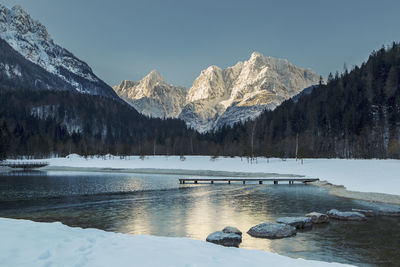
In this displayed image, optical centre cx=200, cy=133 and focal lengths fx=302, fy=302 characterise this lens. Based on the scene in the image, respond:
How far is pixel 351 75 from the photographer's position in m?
170

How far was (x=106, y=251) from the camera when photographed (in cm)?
1102

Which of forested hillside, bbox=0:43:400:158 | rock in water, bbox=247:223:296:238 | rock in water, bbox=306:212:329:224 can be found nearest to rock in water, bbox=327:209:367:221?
rock in water, bbox=306:212:329:224

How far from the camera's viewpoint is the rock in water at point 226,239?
17297 mm

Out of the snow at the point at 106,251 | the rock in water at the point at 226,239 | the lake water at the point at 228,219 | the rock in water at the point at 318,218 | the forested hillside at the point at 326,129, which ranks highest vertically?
the forested hillside at the point at 326,129

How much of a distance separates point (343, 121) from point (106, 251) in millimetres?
139155

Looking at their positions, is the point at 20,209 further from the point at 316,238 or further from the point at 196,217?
the point at 316,238

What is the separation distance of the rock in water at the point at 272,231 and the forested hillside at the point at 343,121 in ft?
235

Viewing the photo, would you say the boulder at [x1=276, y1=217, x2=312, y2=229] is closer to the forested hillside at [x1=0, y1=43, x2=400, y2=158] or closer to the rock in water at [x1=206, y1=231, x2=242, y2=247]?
the rock in water at [x1=206, y1=231, x2=242, y2=247]

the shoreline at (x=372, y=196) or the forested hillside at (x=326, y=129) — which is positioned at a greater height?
the forested hillside at (x=326, y=129)

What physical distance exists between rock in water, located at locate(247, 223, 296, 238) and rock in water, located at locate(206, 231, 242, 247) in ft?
8.59

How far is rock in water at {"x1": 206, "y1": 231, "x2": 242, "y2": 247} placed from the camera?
17.3 meters

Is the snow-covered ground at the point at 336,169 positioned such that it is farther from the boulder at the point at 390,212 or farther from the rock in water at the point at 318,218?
the rock in water at the point at 318,218

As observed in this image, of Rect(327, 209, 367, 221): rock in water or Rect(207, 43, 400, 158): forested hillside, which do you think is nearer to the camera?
Rect(327, 209, 367, 221): rock in water

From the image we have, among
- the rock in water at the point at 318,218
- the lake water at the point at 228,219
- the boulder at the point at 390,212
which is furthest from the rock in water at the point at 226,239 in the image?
the boulder at the point at 390,212
